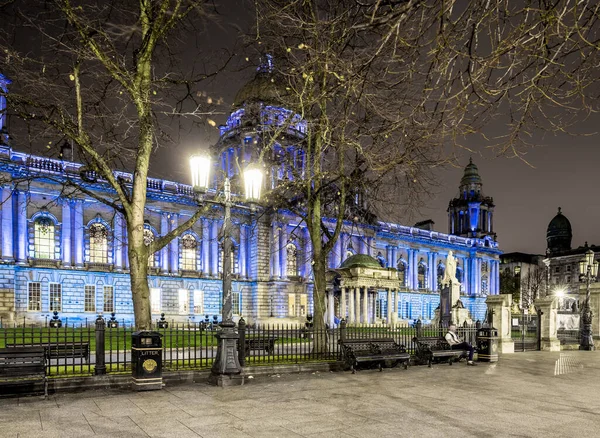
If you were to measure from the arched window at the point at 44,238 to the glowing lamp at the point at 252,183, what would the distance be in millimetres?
36210

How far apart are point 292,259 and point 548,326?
37344 mm

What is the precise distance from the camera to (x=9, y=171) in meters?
40.4

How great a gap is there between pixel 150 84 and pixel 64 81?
2325 mm

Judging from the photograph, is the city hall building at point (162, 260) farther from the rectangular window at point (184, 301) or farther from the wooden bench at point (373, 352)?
the wooden bench at point (373, 352)

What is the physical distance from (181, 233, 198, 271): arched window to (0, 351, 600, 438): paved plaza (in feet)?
134

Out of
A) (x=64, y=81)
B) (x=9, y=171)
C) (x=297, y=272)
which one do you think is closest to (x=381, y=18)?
(x=64, y=81)

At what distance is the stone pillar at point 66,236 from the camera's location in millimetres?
43875

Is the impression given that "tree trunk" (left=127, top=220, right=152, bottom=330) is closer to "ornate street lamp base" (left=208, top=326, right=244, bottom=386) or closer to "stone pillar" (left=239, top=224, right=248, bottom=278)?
"ornate street lamp base" (left=208, top=326, right=244, bottom=386)

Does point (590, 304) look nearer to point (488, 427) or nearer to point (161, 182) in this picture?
point (488, 427)

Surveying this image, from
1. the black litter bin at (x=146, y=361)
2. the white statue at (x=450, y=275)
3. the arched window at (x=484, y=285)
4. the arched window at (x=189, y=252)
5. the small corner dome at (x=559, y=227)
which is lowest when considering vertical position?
the arched window at (x=484, y=285)

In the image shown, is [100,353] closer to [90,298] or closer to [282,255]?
[90,298]

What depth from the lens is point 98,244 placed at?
46438mm

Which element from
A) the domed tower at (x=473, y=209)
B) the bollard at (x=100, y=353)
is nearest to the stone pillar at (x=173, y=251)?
the bollard at (x=100, y=353)

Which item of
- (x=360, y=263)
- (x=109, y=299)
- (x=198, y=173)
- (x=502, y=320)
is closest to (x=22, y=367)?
(x=198, y=173)
